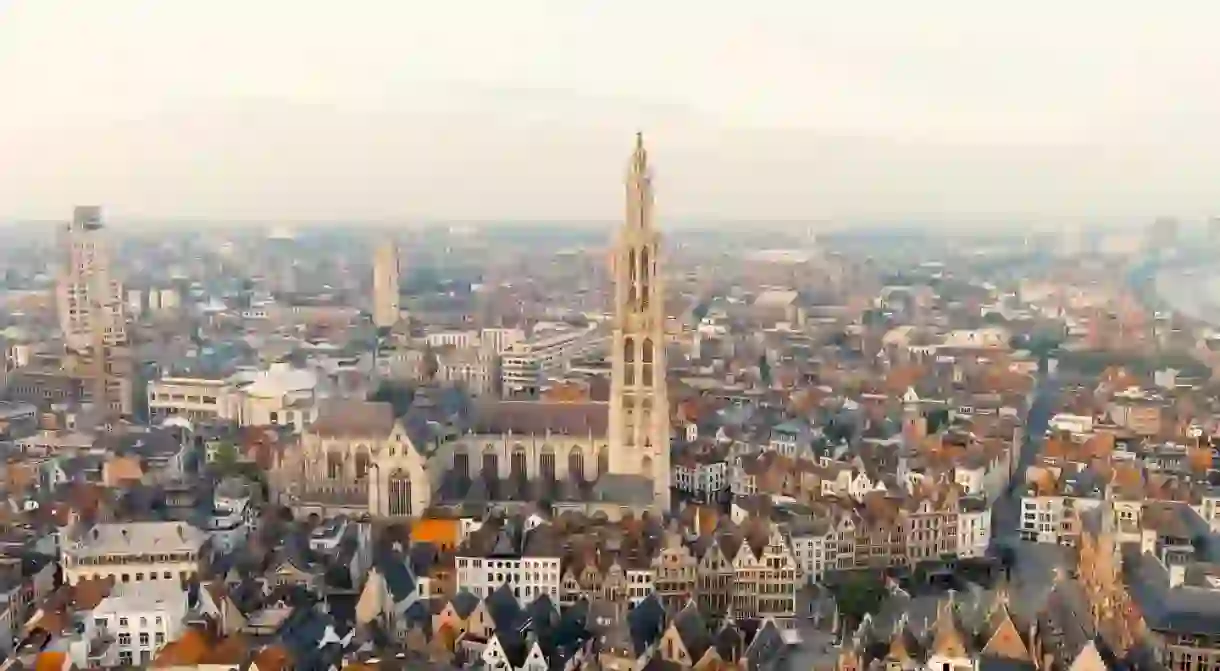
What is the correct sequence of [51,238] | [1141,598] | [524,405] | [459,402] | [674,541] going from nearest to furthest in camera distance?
[1141,598] < [674,541] < [524,405] < [459,402] < [51,238]

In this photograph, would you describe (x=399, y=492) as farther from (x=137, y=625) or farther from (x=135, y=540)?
(x=137, y=625)

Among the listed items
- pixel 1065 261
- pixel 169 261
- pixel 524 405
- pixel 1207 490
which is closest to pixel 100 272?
pixel 169 261

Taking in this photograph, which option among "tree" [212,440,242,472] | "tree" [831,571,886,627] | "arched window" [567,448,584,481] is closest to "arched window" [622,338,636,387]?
"arched window" [567,448,584,481]

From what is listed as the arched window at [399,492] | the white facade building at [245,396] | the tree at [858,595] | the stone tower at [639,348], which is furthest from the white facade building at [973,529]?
the white facade building at [245,396]

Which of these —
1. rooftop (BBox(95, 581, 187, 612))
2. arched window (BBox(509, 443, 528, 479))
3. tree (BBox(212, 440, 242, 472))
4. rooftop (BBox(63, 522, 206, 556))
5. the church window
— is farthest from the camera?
tree (BBox(212, 440, 242, 472))

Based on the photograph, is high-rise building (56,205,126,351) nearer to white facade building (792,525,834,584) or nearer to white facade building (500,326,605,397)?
white facade building (500,326,605,397)

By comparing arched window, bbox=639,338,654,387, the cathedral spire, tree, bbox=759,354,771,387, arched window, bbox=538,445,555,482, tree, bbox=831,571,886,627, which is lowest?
tree, bbox=831,571,886,627

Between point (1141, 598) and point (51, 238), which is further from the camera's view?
point (51, 238)

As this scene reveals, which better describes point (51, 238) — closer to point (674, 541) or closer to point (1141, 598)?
point (674, 541)
